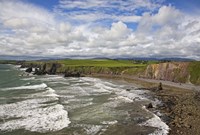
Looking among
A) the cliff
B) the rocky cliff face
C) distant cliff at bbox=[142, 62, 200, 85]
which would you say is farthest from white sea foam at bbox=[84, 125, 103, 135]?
the cliff

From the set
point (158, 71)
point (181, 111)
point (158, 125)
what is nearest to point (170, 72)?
point (158, 71)

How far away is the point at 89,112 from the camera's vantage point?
35.6 m

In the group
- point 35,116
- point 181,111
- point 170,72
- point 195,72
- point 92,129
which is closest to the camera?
point 92,129

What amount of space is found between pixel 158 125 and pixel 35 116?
47.8 feet

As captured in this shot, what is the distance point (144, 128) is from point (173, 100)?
19.7 m

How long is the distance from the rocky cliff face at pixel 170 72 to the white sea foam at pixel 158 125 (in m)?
43.9

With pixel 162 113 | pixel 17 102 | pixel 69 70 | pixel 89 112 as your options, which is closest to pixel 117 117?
pixel 89 112

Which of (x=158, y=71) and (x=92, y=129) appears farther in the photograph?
(x=158, y=71)

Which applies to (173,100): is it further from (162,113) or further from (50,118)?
(50,118)

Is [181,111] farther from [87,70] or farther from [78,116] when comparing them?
[87,70]

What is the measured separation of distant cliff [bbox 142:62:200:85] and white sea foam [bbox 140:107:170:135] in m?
40.2

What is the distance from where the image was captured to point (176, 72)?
7938cm

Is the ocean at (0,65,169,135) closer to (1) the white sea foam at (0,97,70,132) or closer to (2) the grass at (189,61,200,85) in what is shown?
(1) the white sea foam at (0,97,70,132)

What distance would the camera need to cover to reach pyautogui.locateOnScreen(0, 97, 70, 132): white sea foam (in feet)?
94.5
